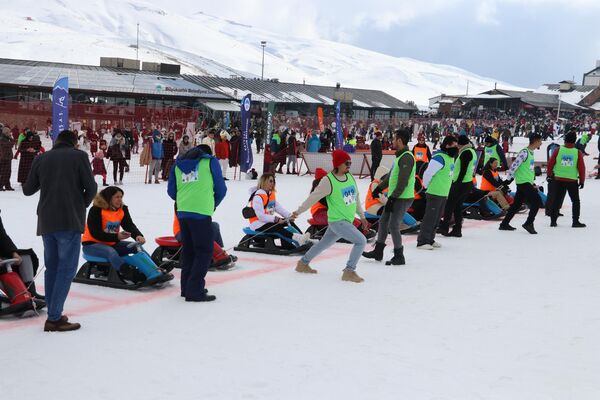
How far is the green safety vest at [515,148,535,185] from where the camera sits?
12.2 m

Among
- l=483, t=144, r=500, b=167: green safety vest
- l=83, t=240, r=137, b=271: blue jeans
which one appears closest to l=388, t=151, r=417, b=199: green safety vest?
l=83, t=240, r=137, b=271: blue jeans

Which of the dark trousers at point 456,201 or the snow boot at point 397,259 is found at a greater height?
the dark trousers at point 456,201

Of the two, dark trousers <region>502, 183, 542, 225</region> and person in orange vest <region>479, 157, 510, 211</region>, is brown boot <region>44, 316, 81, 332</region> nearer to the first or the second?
dark trousers <region>502, 183, 542, 225</region>

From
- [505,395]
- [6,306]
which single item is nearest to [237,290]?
[6,306]

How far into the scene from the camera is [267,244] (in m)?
9.58

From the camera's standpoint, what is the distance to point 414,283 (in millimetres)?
8070

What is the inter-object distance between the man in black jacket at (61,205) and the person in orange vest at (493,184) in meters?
9.88

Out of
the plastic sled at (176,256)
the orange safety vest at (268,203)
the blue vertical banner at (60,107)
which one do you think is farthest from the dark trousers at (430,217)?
the blue vertical banner at (60,107)

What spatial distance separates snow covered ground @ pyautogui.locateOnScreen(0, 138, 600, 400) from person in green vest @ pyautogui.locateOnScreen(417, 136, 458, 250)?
1.07 metres

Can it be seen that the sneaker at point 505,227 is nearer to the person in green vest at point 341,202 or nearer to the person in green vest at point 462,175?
the person in green vest at point 462,175

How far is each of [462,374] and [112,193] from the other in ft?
12.3

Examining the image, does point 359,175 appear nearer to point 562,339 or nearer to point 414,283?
point 414,283

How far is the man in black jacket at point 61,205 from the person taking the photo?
18.1 feet

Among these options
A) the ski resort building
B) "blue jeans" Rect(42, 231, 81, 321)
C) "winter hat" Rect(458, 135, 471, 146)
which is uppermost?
the ski resort building
